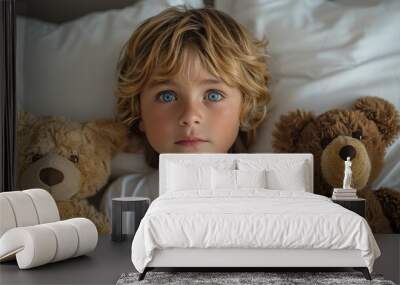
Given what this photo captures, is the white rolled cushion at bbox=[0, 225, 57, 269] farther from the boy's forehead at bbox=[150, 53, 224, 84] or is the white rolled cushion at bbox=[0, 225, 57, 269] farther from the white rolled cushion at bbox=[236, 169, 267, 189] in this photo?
the boy's forehead at bbox=[150, 53, 224, 84]

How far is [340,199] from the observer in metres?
5.37

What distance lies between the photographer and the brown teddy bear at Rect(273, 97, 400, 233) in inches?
227

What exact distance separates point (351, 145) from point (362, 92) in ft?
1.65

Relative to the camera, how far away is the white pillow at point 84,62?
19.6 ft

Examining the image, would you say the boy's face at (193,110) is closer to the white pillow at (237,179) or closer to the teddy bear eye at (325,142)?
the white pillow at (237,179)

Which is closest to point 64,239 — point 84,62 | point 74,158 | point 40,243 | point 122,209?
point 40,243

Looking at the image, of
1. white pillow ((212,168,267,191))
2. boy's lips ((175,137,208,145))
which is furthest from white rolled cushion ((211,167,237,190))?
boy's lips ((175,137,208,145))

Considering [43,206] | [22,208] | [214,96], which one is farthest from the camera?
[214,96]

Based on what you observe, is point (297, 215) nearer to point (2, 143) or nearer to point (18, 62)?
point (2, 143)

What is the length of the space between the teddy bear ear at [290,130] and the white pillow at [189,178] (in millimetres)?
759

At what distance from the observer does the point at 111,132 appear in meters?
5.93

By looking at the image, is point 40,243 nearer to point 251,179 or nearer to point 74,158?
point 74,158

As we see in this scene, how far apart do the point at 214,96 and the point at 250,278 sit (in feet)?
6.83

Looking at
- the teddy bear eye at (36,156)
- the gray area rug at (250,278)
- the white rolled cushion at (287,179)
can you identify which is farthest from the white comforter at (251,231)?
the teddy bear eye at (36,156)
